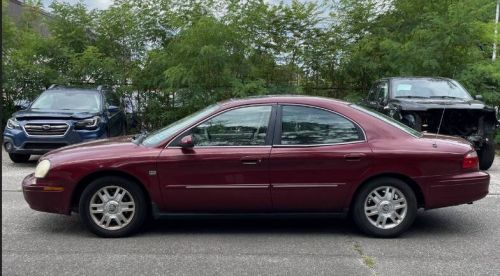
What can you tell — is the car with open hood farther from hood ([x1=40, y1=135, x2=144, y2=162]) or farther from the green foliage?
hood ([x1=40, y1=135, x2=144, y2=162])

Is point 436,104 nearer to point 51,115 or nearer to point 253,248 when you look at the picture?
point 253,248

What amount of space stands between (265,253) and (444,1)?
1196 centimetres

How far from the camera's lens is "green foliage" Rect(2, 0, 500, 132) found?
548 inches

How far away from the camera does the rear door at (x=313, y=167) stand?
5.62m

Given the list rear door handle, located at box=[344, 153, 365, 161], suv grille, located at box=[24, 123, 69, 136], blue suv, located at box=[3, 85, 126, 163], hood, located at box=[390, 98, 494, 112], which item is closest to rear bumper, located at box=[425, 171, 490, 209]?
rear door handle, located at box=[344, 153, 365, 161]

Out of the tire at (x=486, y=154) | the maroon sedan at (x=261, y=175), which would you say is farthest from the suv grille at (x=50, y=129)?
the tire at (x=486, y=154)

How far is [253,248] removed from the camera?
5.42 m

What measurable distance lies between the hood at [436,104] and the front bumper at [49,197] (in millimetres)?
6199

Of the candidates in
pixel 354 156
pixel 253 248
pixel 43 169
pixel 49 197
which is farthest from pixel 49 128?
pixel 354 156

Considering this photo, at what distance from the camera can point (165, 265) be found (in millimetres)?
4895

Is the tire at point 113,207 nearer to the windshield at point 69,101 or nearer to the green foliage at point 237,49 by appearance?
the windshield at point 69,101

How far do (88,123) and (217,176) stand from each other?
221 inches

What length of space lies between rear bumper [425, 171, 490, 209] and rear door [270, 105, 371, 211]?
74 cm

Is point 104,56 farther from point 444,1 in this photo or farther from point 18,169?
point 444,1
